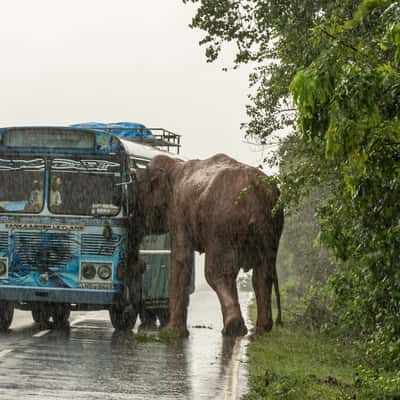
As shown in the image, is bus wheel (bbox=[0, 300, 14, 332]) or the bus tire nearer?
bus wheel (bbox=[0, 300, 14, 332])

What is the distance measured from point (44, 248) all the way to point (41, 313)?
8.52ft

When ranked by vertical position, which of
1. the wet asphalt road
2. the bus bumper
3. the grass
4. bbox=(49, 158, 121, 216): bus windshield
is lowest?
the wet asphalt road

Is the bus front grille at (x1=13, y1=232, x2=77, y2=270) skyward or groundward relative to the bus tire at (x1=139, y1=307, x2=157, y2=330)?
skyward

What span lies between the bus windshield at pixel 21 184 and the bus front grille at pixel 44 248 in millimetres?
414

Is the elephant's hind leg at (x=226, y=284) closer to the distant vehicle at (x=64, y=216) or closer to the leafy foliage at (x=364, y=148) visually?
the distant vehicle at (x=64, y=216)

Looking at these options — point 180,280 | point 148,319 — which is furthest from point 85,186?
point 148,319

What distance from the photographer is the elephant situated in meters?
18.9

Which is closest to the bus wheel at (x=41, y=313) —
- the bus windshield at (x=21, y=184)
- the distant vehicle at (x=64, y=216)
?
the distant vehicle at (x=64, y=216)

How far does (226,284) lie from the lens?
19.0 meters

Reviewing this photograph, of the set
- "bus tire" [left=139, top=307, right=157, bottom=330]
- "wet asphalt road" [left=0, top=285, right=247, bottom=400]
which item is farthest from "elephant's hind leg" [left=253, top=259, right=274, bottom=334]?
"bus tire" [left=139, top=307, right=157, bottom=330]

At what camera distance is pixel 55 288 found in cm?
1795

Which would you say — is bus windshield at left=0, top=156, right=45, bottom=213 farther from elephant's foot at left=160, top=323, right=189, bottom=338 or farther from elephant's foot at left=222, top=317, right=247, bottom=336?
elephant's foot at left=222, top=317, right=247, bottom=336

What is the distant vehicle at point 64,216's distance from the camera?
58.9 feet

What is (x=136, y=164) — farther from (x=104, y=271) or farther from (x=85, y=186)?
(x=104, y=271)
